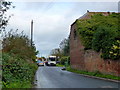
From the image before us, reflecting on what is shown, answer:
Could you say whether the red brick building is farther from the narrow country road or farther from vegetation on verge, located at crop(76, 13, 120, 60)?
the narrow country road

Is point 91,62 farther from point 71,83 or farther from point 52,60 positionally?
point 52,60

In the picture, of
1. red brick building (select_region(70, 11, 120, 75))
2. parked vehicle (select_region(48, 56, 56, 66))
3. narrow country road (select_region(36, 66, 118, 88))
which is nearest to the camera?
narrow country road (select_region(36, 66, 118, 88))

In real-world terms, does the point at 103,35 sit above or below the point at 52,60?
above

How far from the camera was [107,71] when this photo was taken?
898 inches

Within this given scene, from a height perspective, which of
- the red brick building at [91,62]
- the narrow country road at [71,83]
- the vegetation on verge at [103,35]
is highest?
the vegetation on verge at [103,35]

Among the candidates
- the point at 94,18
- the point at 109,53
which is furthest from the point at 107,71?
the point at 94,18

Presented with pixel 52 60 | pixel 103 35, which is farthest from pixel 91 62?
pixel 52 60

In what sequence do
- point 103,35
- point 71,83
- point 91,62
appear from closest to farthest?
point 71,83, point 103,35, point 91,62

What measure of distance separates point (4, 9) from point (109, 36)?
13881 mm

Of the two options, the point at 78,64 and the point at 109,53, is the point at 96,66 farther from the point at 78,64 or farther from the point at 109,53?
the point at 78,64

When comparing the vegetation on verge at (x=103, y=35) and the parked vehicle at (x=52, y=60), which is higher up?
the vegetation on verge at (x=103, y=35)

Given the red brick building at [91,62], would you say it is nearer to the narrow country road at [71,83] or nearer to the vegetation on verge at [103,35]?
the vegetation on verge at [103,35]

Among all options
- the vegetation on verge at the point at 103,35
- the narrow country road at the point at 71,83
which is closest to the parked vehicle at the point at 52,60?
the vegetation on verge at the point at 103,35

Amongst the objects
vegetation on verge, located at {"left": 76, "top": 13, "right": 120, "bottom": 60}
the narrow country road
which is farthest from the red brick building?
the narrow country road
